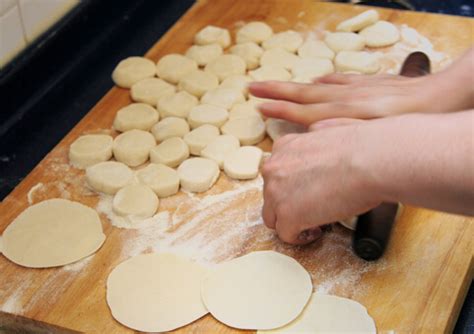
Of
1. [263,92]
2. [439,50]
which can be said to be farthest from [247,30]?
[439,50]

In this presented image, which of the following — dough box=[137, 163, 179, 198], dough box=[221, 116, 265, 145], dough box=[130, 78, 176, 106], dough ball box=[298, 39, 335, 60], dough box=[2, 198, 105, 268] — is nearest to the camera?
dough box=[2, 198, 105, 268]

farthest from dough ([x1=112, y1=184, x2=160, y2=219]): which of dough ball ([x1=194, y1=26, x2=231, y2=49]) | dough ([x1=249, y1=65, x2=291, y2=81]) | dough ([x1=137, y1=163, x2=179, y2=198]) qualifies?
dough ball ([x1=194, y1=26, x2=231, y2=49])

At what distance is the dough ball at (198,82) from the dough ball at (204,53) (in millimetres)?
68

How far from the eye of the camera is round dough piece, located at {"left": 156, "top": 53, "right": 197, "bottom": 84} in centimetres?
160

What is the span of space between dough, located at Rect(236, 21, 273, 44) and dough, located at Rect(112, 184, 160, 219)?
58cm

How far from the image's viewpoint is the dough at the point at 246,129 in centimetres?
143

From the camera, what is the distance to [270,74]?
1597 mm

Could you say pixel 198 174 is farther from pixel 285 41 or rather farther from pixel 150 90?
pixel 285 41

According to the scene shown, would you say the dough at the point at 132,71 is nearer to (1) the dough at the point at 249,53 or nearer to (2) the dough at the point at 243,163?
(1) the dough at the point at 249,53

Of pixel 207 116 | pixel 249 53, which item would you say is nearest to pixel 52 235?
pixel 207 116

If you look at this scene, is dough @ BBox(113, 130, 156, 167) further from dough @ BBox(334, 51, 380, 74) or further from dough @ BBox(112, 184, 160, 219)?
dough @ BBox(334, 51, 380, 74)

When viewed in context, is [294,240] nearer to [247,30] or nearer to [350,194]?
[350,194]

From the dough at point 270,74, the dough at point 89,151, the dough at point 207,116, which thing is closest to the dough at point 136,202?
the dough at point 89,151

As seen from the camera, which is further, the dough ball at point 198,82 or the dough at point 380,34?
the dough at point 380,34
